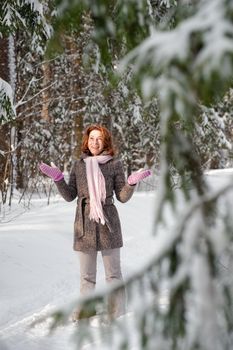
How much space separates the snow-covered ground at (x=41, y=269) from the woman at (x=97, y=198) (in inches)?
21.0

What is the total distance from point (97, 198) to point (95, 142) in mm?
534

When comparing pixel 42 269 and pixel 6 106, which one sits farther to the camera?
pixel 42 269

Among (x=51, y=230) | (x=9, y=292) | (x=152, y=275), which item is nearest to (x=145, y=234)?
(x=51, y=230)

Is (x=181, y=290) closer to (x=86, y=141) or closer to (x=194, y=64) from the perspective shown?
(x=194, y=64)

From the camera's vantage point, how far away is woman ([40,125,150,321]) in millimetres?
4719

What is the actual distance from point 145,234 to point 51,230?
199 cm

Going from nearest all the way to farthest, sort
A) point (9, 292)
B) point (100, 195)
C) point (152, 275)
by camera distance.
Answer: point (152, 275), point (100, 195), point (9, 292)

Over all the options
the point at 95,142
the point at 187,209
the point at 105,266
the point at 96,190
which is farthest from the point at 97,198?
the point at 187,209

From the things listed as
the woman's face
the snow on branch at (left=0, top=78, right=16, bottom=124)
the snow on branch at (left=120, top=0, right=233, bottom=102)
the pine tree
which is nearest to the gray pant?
the woman's face

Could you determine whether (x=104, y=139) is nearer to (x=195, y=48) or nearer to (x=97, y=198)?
(x=97, y=198)

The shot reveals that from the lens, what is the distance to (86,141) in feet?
16.1

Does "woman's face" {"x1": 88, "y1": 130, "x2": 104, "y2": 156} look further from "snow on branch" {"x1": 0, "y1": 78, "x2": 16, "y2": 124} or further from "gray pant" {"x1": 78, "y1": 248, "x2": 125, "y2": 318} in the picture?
"snow on branch" {"x1": 0, "y1": 78, "x2": 16, "y2": 124}

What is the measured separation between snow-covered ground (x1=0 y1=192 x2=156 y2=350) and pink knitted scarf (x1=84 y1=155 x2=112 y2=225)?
107cm

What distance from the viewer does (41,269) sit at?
663 centimetres
